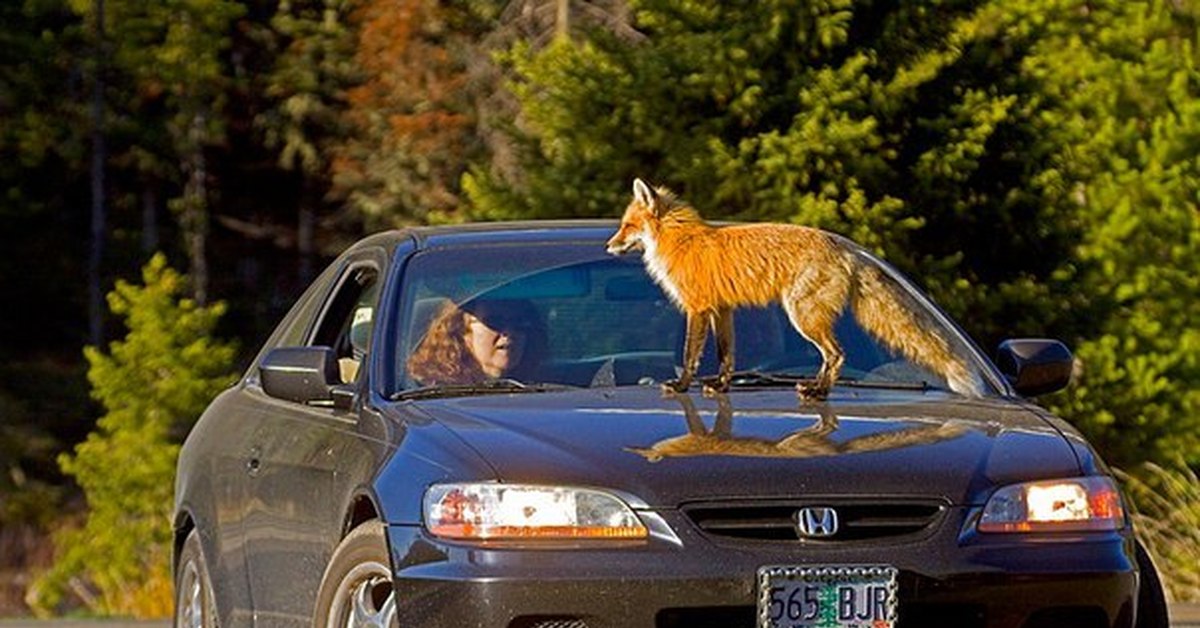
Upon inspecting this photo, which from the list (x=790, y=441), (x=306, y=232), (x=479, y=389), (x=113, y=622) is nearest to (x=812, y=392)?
(x=790, y=441)

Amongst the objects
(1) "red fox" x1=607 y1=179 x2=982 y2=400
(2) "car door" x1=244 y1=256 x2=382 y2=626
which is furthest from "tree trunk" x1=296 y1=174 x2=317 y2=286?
(1) "red fox" x1=607 y1=179 x2=982 y2=400

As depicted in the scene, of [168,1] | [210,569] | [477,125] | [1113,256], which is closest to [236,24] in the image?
[168,1]

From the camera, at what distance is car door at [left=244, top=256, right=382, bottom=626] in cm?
827

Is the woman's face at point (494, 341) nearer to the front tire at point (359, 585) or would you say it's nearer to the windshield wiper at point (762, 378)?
the windshield wiper at point (762, 378)

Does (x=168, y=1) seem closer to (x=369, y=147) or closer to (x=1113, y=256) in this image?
(x=369, y=147)

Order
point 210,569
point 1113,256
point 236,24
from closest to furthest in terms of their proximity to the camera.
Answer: point 210,569
point 1113,256
point 236,24

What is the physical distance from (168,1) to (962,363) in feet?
182

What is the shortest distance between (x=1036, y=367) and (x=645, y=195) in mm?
1135

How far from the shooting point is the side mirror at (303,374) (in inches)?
334

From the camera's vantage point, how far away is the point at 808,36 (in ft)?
84.4

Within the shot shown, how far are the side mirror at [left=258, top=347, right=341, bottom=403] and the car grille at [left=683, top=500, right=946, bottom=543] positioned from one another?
1441 millimetres

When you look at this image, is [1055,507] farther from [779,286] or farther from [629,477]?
[779,286]

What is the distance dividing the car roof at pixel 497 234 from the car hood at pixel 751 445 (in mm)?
913

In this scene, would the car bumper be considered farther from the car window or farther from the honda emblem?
the car window
